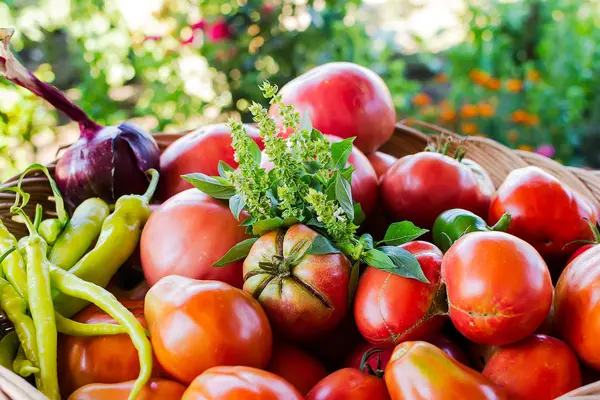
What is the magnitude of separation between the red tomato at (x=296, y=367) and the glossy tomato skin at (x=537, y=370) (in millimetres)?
232

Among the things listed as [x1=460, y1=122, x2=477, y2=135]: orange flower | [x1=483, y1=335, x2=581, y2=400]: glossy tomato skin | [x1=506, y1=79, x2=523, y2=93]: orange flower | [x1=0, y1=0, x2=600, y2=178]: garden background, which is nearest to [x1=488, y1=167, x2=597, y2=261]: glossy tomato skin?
[x1=483, y1=335, x2=581, y2=400]: glossy tomato skin

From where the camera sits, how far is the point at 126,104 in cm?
281

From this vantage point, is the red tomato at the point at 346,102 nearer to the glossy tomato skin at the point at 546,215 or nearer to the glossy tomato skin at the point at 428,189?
the glossy tomato skin at the point at 428,189

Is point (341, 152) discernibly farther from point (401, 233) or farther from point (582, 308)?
point (582, 308)

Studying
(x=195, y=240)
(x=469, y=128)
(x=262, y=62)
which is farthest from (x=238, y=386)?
(x=469, y=128)

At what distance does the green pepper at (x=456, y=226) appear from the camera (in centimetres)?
93

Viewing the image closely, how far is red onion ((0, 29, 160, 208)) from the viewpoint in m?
1.17

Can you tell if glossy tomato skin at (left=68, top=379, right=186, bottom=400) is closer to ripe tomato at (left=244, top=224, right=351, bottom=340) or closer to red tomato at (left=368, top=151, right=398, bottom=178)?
ripe tomato at (left=244, top=224, right=351, bottom=340)

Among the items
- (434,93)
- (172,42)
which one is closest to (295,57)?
(172,42)

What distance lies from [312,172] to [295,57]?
155cm

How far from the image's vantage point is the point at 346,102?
1263 millimetres

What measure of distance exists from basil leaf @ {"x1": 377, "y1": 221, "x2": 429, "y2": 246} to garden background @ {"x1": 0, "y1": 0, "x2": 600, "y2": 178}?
1.51 m

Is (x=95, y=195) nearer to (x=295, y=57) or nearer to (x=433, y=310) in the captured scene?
(x=433, y=310)

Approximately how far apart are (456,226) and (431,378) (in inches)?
12.0
